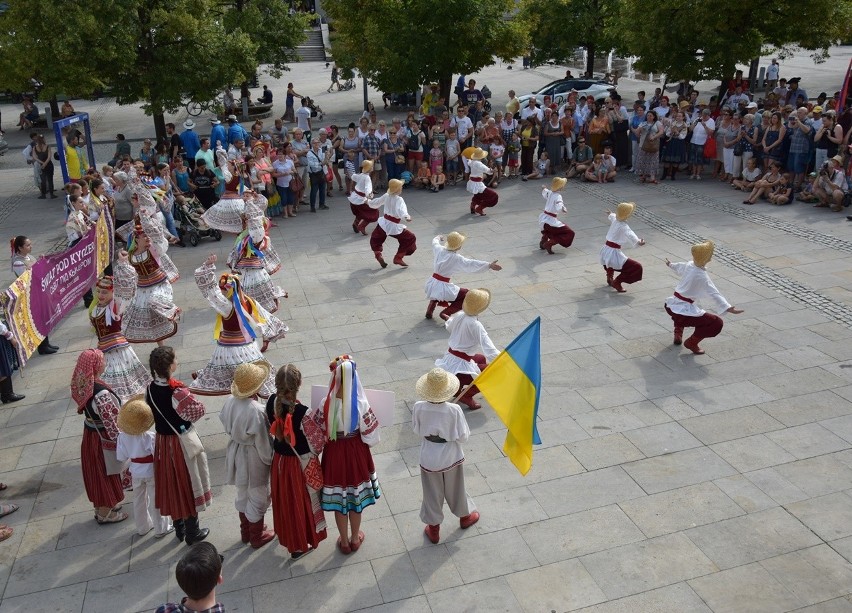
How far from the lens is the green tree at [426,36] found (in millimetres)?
19828

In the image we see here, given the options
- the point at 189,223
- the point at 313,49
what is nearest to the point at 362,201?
the point at 189,223

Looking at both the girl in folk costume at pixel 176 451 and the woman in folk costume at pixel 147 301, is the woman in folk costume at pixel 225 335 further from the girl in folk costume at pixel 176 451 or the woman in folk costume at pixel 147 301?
the woman in folk costume at pixel 147 301

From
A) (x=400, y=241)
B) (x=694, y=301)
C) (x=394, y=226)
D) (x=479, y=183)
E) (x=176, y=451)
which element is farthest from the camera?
(x=479, y=183)

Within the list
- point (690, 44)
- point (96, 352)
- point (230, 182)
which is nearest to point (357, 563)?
point (96, 352)

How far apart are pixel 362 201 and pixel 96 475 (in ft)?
27.4

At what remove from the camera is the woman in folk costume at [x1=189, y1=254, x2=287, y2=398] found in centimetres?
774

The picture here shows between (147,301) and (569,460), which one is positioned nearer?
(569,460)

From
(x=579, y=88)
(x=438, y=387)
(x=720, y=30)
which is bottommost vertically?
(x=438, y=387)

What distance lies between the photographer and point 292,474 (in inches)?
234

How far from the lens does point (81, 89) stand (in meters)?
17.1

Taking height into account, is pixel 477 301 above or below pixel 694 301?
above

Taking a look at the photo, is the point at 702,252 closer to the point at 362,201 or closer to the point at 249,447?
the point at 249,447

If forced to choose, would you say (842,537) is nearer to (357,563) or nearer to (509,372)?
(509,372)

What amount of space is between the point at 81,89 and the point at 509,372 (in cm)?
1451
